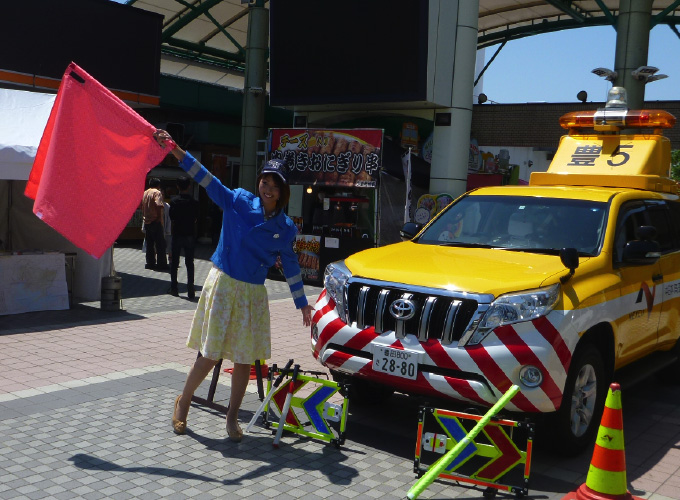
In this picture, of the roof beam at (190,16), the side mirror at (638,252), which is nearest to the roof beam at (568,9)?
the roof beam at (190,16)

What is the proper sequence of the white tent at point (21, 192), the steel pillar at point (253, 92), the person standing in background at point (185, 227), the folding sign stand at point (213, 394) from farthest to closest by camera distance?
1. the steel pillar at point (253, 92)
2. the person standing in background at point (185, 227)
3. the white tent at point (21, 192)
4. the folding sign stand at point (213, 394)

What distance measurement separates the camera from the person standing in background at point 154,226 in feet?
50.8

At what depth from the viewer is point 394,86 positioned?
1565cm

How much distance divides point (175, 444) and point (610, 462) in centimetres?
293

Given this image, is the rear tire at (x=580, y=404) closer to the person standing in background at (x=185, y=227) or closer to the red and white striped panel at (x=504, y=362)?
the red and white striped panel at (x=504, y=362)

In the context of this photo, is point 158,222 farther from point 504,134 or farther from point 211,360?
point 504,134

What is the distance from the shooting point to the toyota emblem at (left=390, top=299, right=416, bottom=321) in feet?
17.5

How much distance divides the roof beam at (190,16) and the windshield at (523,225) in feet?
65.4

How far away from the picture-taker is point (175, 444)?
5.44 metres

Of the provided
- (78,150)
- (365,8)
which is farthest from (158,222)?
(78,150)

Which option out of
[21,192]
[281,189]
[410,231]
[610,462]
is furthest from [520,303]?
[21,192]

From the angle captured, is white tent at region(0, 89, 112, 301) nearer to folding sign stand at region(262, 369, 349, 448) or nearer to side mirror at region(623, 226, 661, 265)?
folding sign stand at region(262, 369, 349, 448)

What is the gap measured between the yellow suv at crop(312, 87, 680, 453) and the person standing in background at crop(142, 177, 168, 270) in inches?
370

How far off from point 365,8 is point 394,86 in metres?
1.87
